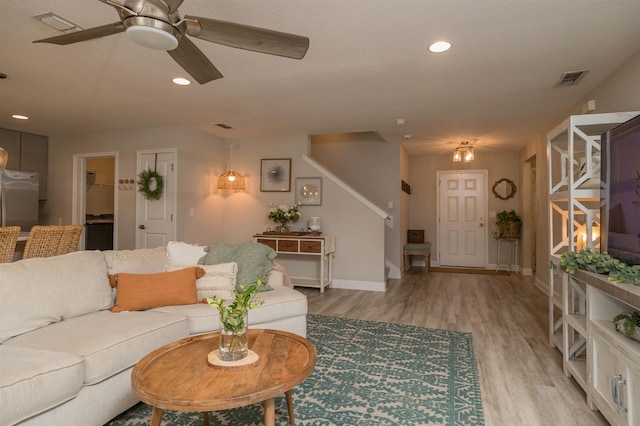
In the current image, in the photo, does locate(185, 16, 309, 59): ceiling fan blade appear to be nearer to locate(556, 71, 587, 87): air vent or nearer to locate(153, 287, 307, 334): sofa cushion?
locate(153, 287, 307, 334): sofa cushion

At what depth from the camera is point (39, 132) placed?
5727mm

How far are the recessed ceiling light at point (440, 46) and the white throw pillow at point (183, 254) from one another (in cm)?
243

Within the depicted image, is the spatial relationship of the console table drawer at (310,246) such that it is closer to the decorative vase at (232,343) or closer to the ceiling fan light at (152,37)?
the decorative vase at (232,343)

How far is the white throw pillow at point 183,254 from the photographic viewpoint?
2.98m

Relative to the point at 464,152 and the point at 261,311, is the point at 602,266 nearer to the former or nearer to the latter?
the point at 261,311

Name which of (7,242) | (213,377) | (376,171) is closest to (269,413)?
(213,377)

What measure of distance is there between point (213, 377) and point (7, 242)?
2692 mm

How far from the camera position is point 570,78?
10.8ft

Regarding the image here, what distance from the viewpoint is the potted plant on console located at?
7047 mm

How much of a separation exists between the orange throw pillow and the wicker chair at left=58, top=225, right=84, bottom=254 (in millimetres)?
1348

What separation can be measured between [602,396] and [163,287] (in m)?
2.73

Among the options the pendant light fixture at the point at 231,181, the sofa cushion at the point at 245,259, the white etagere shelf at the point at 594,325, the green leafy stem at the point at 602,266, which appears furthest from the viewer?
the pendant light fixture at the point at 231,181

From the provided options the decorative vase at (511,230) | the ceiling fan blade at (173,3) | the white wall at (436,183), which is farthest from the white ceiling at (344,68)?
the decorative vase at (511,230)


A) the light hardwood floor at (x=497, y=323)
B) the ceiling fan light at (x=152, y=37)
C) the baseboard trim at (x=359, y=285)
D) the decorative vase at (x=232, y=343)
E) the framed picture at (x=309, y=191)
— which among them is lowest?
the light hardwood floor at (x=497, y=323)
